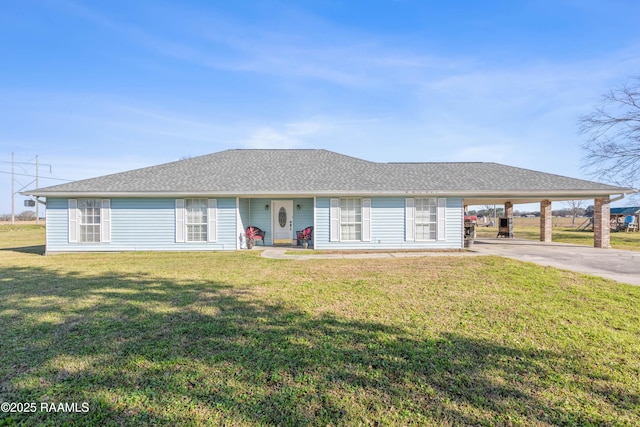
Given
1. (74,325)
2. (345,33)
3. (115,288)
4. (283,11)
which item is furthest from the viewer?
(345,33)

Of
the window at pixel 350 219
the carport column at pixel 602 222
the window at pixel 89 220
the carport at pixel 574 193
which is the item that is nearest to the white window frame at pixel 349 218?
the window at pixel 350 219

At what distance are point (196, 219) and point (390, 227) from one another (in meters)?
8.63

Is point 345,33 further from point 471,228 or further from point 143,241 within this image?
point 143,241

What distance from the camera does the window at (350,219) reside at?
13.0 metres

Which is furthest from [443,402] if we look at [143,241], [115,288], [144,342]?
[143,241]

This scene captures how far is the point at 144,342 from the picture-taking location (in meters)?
3.69

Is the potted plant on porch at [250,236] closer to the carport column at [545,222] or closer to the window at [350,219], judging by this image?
the window at [350,219]

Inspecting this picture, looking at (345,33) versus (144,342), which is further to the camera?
(345,33)

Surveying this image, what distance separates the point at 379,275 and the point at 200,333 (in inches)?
191

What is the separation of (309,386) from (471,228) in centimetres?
1307

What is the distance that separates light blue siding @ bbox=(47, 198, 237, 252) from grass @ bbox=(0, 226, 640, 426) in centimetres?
614

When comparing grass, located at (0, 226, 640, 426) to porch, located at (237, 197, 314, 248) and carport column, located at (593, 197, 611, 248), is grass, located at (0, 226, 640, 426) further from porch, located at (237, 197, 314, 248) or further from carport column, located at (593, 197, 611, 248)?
carport column, located at (593, 197, 611, 248)

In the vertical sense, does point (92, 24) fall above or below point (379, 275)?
above

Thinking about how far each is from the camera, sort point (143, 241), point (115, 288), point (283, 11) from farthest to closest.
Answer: point (143, 241) < point (283, 11) < point (115, 288)
